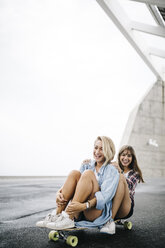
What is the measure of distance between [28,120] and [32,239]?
46.1 ft

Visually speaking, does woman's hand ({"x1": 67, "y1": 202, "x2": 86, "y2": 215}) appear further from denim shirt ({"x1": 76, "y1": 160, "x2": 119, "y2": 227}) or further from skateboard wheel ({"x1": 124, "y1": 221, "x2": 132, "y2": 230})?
skateboard wheel ({"x1": 124, "y1": 221, "x2": 132, "y2": 230})

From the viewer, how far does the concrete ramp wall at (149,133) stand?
627 inches

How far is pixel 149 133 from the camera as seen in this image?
1631 cm

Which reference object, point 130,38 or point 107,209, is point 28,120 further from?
point 107,209

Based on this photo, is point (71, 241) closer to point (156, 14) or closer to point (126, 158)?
point (126, 158)

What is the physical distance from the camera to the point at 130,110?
17.5m

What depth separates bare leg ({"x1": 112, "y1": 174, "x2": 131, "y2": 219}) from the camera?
2.15 meters

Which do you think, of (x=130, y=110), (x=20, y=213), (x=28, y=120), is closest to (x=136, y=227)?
(x=20, y=213)

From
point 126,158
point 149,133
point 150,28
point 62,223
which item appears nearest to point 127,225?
point 126,158

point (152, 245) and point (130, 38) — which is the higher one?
point (130, 38)

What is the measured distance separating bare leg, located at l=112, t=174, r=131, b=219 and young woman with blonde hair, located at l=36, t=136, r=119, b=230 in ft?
0.21

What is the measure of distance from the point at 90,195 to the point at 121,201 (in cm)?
36

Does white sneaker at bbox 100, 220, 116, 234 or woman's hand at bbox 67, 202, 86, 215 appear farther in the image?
white sneaker at bbox 100, 220, 116, 234

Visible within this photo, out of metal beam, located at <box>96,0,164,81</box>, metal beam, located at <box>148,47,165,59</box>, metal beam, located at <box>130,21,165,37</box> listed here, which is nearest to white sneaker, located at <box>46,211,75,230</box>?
metal beam, located at <box>96,0,164,81</box>
